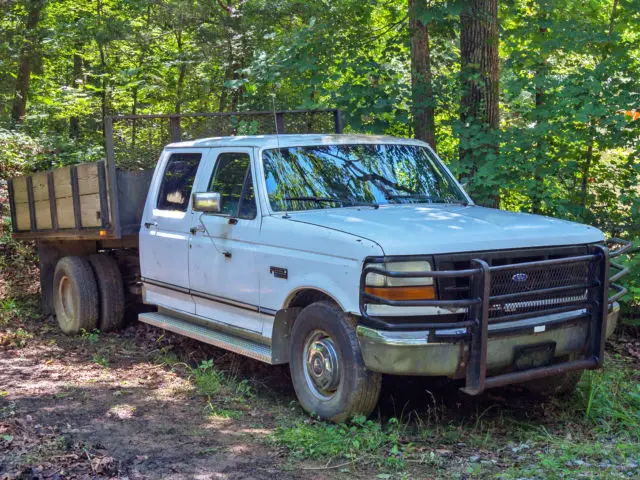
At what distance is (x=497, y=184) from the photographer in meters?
8.80

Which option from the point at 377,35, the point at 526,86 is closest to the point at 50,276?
the point at 377,35

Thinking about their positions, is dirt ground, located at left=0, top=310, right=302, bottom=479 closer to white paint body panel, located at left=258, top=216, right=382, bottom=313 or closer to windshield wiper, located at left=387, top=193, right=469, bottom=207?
white paint body panel, located at left=258, top=216, right=382, bottom=313

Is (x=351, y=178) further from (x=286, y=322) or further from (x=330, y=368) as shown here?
(x=330, y=368)

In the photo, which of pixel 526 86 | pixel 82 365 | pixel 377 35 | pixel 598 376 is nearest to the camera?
pixel 598 376

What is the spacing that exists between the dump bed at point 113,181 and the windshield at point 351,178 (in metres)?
1.81

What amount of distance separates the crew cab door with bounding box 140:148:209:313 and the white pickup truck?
0.02m

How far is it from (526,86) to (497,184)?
A: 44.5 inches

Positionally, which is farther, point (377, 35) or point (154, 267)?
point (377, 35)

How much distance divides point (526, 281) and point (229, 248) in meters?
2.51

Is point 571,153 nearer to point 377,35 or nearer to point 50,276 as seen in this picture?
point 377,35

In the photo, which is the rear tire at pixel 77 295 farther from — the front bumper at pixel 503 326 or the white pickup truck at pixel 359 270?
the front bumper at pixel 503 326

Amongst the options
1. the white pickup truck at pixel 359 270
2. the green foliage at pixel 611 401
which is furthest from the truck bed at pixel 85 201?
the green foliage at pixel 611 401

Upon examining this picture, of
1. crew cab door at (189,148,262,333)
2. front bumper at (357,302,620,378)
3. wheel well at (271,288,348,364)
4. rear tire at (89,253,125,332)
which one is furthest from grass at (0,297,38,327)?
front bumper at (357,302,620,378)

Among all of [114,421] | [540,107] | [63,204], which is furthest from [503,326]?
[63,204]
